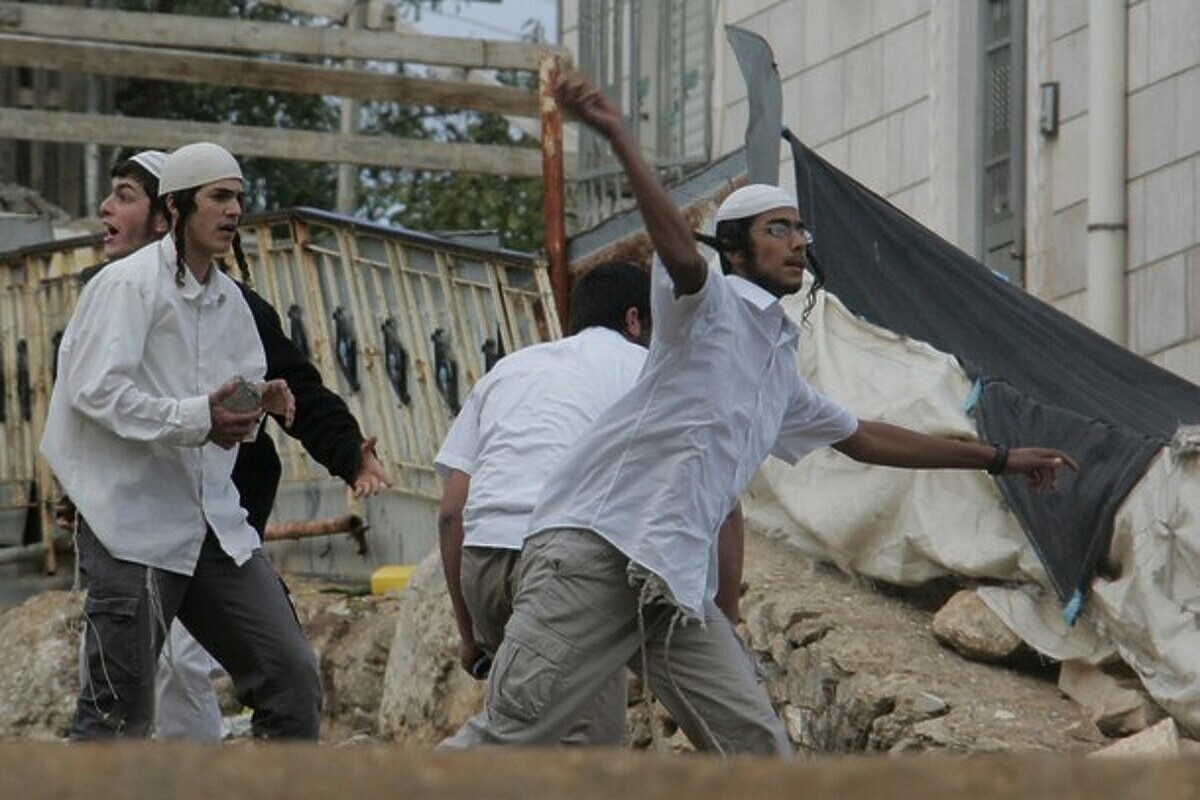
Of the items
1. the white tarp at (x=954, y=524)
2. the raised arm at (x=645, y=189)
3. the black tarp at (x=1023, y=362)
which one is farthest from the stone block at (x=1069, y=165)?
the raised arm at (x=645, y=189)

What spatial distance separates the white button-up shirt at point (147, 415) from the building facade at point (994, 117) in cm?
490

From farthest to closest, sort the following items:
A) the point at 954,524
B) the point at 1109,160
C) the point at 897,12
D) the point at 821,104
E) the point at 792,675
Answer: the point at 821,104 < the point at 897,12 < the point at 1109,160 < the point at 954,524 < the point at 792,675

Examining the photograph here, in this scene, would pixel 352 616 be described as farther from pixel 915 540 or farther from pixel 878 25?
pixel 878 25

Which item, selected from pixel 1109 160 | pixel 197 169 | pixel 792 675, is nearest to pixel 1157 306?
pixel 1109 160

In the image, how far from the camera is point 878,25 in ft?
42.1

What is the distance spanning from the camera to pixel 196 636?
6.34 meters

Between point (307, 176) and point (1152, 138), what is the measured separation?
14595 mm

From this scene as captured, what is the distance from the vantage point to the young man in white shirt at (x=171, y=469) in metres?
6.09

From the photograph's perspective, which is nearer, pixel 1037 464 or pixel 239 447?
pixel 1037 464

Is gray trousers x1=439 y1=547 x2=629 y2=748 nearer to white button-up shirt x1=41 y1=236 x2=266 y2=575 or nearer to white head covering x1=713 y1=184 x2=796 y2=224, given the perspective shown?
white button-up shirt x1=41 y1=236 x2=266 y2=575

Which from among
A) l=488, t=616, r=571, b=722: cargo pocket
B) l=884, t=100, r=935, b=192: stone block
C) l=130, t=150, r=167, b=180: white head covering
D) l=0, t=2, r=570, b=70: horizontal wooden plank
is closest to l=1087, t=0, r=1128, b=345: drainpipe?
l=884, t=100, r=935, b=192: stone block

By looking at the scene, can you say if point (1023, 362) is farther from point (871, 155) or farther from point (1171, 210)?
point (871, 155)

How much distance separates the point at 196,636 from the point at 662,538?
1.30 m

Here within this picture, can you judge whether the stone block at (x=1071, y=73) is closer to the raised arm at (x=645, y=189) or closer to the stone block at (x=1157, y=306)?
the stone block at (x=1157, y=306)
